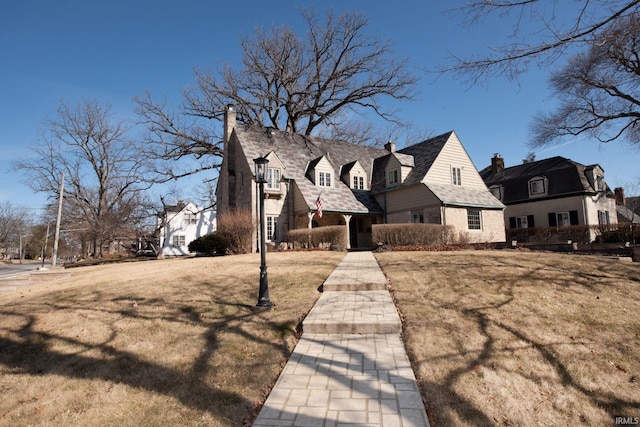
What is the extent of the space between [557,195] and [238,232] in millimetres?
27690

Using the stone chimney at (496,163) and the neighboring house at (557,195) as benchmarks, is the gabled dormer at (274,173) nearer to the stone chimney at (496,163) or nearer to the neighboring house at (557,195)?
the neighboring house at (557,195)

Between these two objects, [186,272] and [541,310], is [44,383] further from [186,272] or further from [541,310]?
[541,310]

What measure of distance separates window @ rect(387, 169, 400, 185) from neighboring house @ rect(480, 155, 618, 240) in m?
15.7

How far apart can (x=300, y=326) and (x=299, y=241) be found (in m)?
14.4

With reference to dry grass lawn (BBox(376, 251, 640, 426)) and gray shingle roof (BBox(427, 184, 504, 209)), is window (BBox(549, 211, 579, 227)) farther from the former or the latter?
dry grass lawn (BBox(376, 251, 640, 426))

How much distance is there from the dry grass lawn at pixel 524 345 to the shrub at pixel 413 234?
918cm

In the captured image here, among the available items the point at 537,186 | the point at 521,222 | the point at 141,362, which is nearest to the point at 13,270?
the point at 141,362

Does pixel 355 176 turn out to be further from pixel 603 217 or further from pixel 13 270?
pixel 13 270

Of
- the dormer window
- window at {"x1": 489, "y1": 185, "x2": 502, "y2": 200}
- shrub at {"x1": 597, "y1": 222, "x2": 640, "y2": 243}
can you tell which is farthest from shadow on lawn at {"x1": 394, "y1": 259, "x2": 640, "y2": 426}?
window at {"x1": 489, "y1": 185, "x2": 502, "y2": 200}

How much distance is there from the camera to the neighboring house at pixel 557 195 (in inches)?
1156

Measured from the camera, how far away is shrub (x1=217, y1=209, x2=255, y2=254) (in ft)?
67.1

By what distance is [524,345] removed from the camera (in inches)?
213

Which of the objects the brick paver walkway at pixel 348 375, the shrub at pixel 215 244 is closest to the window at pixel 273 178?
the shrub at pixel 215 244

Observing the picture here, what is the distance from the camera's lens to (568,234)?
23688mm
